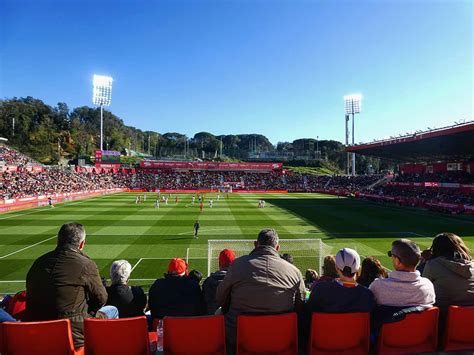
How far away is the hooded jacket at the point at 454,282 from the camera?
4457 millimetres

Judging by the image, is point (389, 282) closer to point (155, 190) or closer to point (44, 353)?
point (44, 353)

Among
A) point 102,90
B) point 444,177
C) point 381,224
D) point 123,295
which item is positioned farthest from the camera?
point 102,90

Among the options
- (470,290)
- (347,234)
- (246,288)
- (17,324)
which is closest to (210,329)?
(246,288)

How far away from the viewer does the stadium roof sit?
35616 mm

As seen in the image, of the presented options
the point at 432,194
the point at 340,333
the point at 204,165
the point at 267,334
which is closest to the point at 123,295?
the point at 267,334

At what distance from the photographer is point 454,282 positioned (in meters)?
4.47

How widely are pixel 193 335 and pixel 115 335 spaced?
0.82 meters

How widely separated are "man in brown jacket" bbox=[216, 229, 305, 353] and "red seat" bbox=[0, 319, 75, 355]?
1685 mm

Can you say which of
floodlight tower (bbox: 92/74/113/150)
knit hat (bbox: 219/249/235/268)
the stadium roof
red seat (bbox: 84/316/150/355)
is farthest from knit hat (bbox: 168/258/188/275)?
floodlight tower (bbox: 92/74/113/150)

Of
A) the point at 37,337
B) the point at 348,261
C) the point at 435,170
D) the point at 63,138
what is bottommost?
the point at 37,337

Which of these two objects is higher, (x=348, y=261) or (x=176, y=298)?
(x=348, y=261)

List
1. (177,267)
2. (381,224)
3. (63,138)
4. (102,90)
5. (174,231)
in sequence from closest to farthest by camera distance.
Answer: (177,267) → (174,231) → (381,224) → (102,90) → (63,138)

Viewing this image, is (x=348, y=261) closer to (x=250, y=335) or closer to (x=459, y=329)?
(x=250, y=335)

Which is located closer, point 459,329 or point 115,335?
point 115,335
